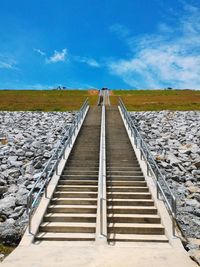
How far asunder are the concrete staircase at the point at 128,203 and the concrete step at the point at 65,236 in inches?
20.7

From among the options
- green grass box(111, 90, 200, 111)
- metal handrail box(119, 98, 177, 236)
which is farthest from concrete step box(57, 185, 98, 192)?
green grass box(111, 90, 200, 111)

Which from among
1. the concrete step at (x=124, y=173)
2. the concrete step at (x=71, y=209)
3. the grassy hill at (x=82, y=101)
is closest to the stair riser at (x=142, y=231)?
the concrete step at (x=71, y=209)

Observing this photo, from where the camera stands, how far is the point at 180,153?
48.7ft

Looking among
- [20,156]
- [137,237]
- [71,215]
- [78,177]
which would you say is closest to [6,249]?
[71,215]

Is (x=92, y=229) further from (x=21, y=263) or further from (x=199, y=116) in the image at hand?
(x=199, y=116)

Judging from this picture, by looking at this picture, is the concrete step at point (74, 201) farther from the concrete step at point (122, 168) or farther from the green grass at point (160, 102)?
the green grass at point (160, 102)

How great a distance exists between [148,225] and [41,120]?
16067 millimetres

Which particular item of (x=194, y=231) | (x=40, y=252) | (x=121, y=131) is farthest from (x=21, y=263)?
(x=121, y=131)

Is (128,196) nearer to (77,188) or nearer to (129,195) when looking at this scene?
(129,195)

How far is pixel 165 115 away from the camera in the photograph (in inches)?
986

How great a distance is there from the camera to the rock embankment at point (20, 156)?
913 centimetres

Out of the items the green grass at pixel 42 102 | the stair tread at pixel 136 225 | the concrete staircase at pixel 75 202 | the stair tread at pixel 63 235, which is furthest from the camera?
the green grass at pixel 42 102

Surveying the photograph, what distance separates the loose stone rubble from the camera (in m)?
9.55

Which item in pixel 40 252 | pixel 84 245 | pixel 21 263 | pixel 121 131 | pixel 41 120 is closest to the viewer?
pixel 21 263
